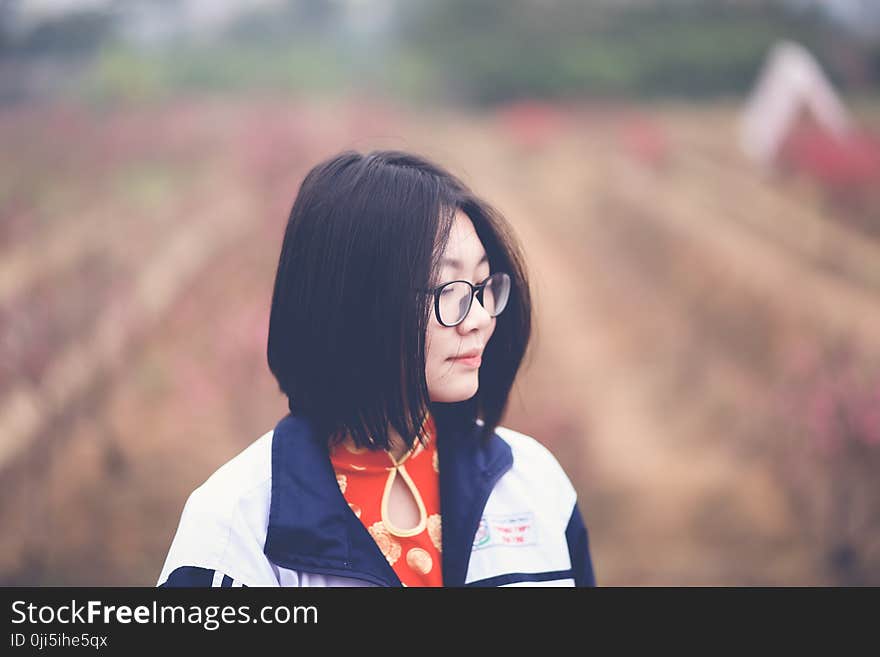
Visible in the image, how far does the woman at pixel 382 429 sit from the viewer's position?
42.1 inches

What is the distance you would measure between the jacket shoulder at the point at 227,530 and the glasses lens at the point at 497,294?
1.46ft

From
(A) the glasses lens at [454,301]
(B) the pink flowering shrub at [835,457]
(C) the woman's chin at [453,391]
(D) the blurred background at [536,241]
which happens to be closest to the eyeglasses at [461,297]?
(A) the glasses lens at [454,301]

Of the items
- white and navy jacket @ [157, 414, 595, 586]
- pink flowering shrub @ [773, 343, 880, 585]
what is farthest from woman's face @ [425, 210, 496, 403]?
pink flowering shrub @ [773, 343, 880, 585]

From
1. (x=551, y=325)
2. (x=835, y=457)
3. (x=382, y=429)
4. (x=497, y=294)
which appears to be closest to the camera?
(x=382, y=429)

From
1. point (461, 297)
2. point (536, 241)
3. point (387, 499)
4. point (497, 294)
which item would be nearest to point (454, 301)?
point (461, 297)

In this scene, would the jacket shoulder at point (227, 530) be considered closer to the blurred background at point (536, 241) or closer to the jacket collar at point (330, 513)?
the jacket collar at point (330, 513)

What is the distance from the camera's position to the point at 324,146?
371cm

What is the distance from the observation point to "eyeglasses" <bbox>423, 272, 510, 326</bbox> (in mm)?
1154

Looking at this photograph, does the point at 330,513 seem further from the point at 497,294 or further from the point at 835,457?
the point at 835,457

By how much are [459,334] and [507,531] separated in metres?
0.32

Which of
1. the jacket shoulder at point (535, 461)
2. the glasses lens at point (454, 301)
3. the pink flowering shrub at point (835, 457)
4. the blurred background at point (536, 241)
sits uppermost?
Result: the blurred background at point (536, 241)

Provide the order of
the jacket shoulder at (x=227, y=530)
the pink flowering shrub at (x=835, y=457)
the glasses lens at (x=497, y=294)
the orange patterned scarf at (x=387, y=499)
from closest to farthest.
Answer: the jacket shoulder at (x=227, y=530)
the orange patterned scarf at (x=387, y=499)
the glasses lens at (x=497, y=294)
the pink flowering shrub at (x=835, y=457)

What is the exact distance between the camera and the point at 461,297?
1.18 meters

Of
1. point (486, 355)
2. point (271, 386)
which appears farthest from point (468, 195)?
point (271, 386)
